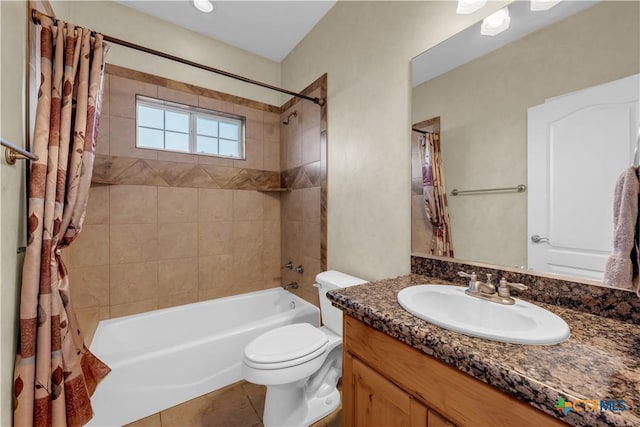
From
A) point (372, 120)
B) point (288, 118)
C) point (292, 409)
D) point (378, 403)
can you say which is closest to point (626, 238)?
point (378, 403)

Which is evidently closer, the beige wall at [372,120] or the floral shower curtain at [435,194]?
the floral shower curtain at [435,194]

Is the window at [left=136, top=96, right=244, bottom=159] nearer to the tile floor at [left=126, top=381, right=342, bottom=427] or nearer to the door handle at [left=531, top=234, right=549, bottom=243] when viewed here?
the tile floor at [left=126, top=381, right=342, bottom=427]

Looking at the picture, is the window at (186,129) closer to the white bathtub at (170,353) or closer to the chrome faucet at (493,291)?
the white bathtub at (170,353)

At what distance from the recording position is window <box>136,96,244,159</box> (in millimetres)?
2105

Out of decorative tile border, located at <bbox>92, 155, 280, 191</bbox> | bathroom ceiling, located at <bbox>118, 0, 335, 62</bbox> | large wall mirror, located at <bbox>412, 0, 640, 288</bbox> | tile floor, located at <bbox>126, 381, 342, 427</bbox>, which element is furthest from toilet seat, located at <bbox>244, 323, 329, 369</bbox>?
bathroom ceiling, located at <bbox>118, 0, 335, 62</bbox>

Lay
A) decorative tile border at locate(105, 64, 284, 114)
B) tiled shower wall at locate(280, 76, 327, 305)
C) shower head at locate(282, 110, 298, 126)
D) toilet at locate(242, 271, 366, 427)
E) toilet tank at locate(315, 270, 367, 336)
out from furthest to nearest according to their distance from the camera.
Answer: shower head at locate(282, 110, 298, 126), tiled shower wall at locate(280, 76, 327, 305), decorative tile border at locate(105, 64, 284, 114), toilet tank at locate(315, 270, 367, 336), toilet at locate(242, 271, 366, 427)

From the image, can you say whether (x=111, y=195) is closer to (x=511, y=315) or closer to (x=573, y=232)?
(x=511, y=315)

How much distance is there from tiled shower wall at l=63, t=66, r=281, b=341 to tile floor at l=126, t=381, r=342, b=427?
80cm

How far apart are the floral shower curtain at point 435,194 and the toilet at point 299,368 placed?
0.57 m

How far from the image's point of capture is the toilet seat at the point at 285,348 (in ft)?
4.02

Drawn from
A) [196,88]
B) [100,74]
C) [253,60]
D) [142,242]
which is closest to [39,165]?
[100,74]

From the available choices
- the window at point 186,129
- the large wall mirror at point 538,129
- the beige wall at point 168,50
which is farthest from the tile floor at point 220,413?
the beige wall at point 168,50

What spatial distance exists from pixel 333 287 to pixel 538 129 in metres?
1.26

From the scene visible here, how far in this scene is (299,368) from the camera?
126 centimetres
